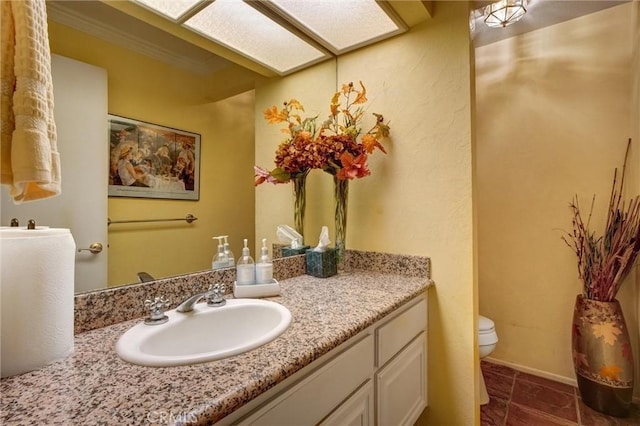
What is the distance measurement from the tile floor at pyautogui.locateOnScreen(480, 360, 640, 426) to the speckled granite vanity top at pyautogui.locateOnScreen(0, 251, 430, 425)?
1435mm

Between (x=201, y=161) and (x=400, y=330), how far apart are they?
1.00 metres

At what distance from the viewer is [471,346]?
1.22 m

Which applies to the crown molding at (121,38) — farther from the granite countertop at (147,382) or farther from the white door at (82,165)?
the granite countertop at (147,382)

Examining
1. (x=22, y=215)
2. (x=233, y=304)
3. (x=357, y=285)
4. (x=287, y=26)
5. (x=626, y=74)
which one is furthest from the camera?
(x=626, y=74)

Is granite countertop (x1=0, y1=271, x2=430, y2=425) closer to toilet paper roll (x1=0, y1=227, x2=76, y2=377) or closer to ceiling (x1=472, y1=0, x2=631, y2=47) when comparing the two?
toilet paper roll (x1=0, y1=227, x2=76, y2=377)

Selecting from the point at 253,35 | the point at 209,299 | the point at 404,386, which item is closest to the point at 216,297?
the point at 209,299

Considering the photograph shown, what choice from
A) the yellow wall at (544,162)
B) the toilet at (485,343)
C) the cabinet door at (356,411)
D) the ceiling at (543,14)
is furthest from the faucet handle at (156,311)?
the yellow wall at (544,162)

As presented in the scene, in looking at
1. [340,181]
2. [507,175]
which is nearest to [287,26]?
[340,181]

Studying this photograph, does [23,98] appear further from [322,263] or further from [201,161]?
[322,263]

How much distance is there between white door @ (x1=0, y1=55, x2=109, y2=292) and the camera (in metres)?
0.76

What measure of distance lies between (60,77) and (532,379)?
2.87 meters

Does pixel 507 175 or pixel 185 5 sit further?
pixel 507 175

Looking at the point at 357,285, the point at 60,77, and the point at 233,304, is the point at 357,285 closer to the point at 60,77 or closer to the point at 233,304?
the point at 233,304

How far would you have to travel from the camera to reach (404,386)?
43.3 inches
